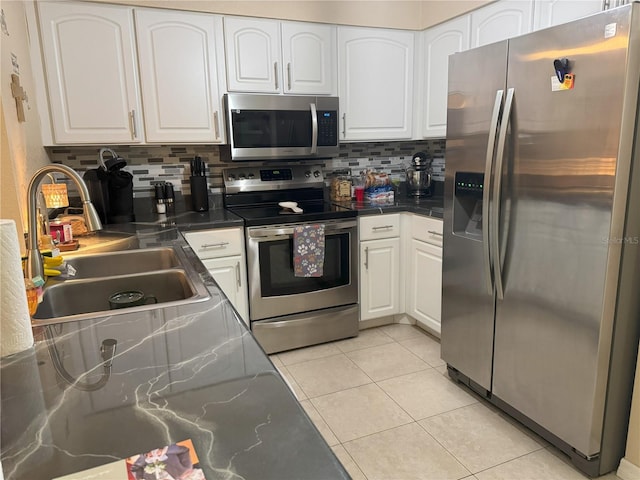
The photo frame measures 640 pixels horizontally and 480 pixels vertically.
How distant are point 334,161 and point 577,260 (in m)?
2.14

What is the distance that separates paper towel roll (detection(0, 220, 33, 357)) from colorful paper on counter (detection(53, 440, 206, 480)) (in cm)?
42

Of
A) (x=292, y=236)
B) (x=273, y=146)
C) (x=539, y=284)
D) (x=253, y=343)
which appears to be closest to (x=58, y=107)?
(x=273, y=146)

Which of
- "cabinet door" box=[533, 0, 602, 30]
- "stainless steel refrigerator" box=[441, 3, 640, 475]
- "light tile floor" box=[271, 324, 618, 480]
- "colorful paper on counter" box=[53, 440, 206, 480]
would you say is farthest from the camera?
"cabinet door" box=[533, 0, 602, 30]

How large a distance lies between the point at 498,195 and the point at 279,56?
66.7 inches

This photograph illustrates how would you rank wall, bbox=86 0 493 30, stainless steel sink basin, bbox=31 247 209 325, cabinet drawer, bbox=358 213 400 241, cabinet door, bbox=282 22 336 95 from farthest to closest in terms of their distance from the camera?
cabinet drawer, bbox=358 213 400 241 → cabinet door, bbox=282 22 336 95 → wall, bbox=86 0 493 30 → stainless steel sink basin, bbox=31 247 209 325

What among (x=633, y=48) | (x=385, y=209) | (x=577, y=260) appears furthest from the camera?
(x=385, y=209)

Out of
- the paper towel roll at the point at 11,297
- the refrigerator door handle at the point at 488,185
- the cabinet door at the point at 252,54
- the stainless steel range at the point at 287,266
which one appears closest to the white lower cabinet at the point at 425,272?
the stainless steel range at the point at 287,266

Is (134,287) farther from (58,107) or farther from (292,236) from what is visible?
(58,107)

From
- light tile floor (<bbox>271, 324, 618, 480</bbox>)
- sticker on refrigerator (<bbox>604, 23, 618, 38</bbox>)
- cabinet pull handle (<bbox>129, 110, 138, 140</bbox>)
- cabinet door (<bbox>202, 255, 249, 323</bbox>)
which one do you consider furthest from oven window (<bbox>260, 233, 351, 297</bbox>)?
sticker on refrigerator (<bbox>604, 23, 618, 38</bbox>)

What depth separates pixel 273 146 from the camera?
2.93 metres

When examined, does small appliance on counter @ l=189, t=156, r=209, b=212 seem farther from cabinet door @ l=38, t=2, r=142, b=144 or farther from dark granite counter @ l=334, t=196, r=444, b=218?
dark granite counter @ l=334, t=196, r=444, b=218

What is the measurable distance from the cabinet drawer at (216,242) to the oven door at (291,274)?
7cm

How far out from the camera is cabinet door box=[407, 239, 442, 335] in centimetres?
288

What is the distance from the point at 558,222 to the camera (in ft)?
5.66
